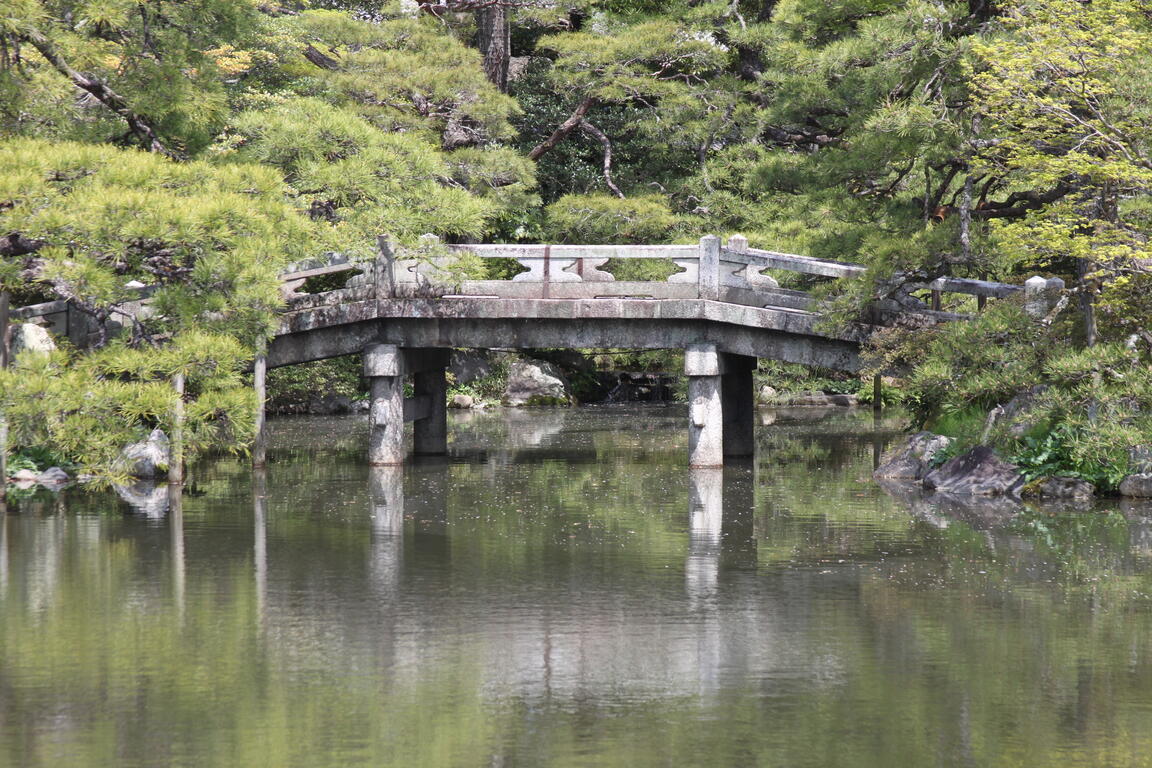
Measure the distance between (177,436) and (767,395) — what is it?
2217cm

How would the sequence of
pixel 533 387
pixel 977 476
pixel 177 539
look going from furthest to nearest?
pixel 533 387 < pixel 977 476 < pixel 177 539

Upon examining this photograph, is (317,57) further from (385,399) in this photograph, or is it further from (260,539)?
(260,539)

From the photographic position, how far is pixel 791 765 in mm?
6496

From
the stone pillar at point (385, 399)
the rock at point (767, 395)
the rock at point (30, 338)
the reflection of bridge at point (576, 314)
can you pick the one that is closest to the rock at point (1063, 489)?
the reflection of bridge at point (576, 314)

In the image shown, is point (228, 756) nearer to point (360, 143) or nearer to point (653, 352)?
point (360, 143)

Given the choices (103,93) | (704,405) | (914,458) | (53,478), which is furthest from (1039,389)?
(53,478)

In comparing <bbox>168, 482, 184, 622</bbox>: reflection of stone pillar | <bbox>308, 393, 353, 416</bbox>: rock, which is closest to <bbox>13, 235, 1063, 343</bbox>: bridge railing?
<bbox>168, 482, 184, 622</bbox>: reflection of stone pillar

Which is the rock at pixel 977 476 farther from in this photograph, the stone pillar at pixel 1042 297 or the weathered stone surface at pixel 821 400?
the weathered stone surface at pixel 821 400

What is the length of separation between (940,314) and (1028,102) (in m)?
3.13

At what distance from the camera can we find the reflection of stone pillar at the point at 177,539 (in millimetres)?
10180

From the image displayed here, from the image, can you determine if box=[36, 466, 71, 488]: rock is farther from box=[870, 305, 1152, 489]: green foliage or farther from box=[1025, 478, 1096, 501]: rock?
box=[1025, 478, 1096, 501]: rock

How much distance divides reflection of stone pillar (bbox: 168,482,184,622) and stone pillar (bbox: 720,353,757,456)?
26.8 feet

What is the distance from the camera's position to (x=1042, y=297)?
15992mm

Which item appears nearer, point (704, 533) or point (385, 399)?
point (704, 533)
